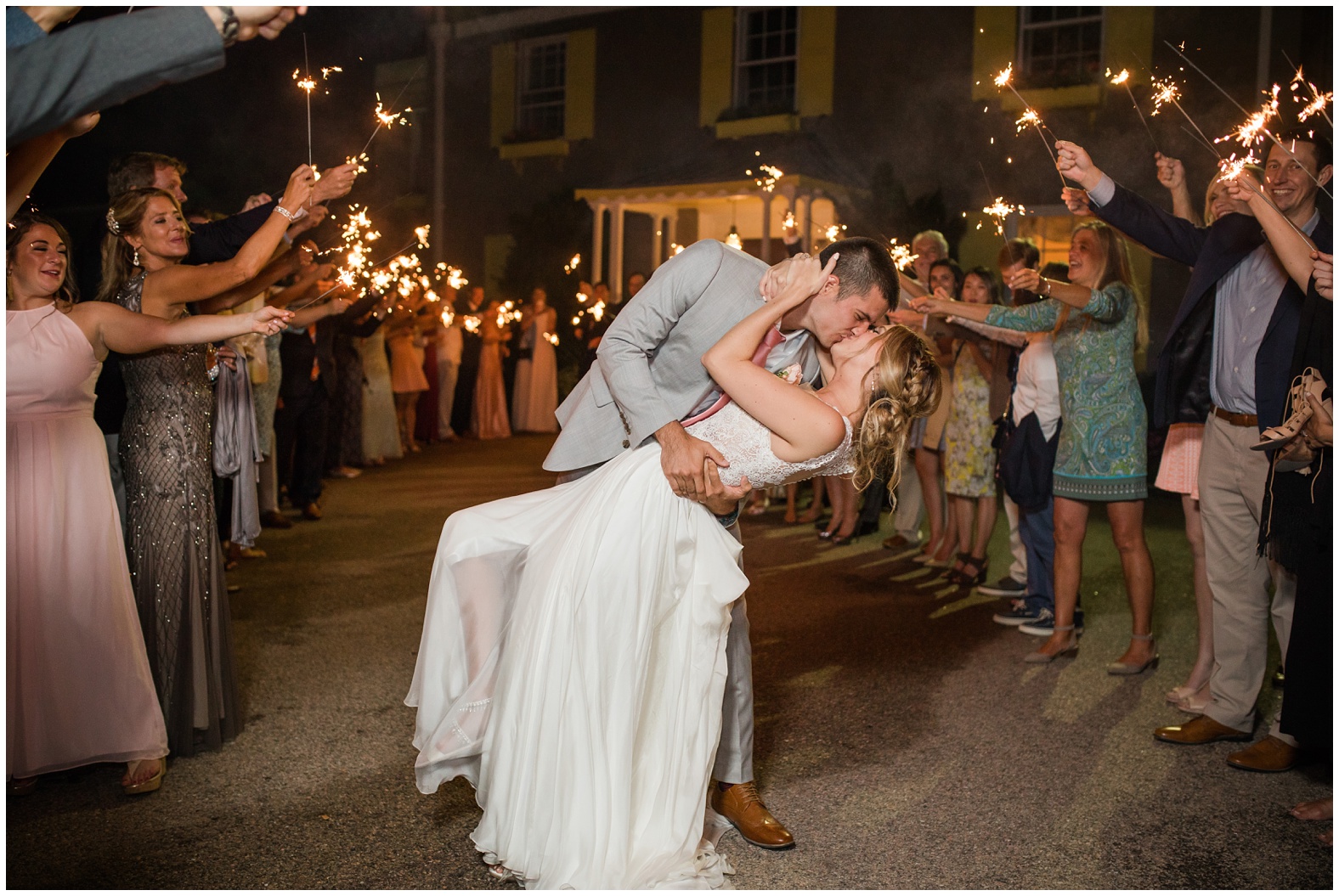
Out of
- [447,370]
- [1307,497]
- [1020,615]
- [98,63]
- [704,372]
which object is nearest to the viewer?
[98,63]

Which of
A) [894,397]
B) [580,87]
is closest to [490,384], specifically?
[580,87]

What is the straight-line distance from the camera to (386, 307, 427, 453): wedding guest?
1124 cm

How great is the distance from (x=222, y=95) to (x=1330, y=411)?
33.9ft

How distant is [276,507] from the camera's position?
7.89 m

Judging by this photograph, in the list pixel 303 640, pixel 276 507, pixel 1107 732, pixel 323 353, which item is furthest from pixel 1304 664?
pixel 323 353

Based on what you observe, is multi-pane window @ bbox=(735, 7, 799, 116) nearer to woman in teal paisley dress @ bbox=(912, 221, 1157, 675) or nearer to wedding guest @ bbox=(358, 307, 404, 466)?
wedding guest @ bbox=(358, 307, 404, 466)

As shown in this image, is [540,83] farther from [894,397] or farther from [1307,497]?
[894,397]

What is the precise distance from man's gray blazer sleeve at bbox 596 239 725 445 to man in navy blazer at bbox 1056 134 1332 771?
5.11ft

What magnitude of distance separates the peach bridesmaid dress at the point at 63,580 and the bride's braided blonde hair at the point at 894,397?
2.36m

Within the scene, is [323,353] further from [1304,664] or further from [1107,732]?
[1304,664]

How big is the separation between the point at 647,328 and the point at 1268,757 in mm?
2671

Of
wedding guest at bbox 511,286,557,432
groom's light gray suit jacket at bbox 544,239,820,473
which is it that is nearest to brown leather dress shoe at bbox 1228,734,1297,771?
groom's light gray suit jacket at bbox 544,239,820,473

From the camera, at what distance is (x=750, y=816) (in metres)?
3.07

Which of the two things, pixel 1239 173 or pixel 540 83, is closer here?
pixel 1239 173
